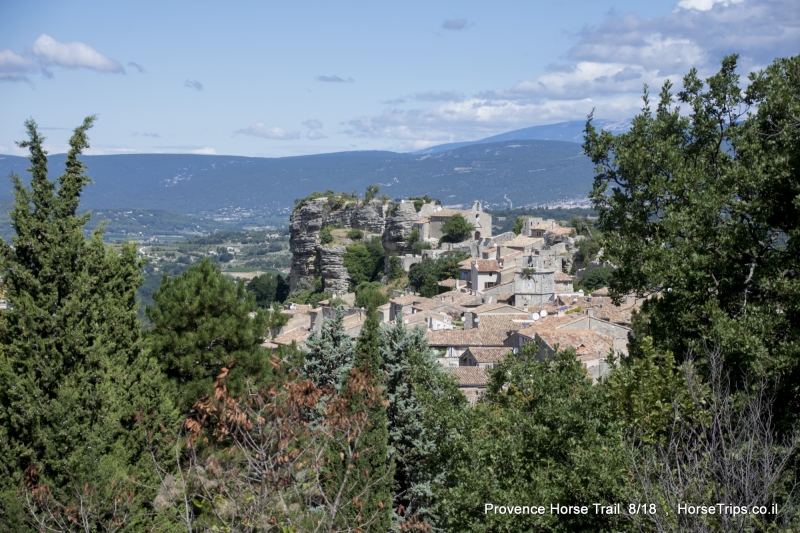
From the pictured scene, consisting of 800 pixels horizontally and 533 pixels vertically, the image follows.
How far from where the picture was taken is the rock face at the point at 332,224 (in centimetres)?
6397

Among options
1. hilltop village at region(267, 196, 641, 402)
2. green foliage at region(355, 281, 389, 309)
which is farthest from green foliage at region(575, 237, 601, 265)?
green foliage at region(355, 281, 389, 309)

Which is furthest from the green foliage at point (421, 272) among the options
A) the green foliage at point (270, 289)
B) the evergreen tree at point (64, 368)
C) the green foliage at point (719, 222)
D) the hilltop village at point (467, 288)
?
the evergreen tree at point (64, 368)

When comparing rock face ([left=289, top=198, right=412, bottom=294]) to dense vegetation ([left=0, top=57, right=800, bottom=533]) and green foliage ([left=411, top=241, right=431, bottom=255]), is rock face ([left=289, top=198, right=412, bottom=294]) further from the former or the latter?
dense vegetation ([left=0, top=57, right=800, bottom=533])

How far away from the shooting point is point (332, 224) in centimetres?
7081

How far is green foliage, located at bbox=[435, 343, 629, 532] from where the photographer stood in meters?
8.35

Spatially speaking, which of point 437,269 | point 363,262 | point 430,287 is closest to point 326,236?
point 363,262

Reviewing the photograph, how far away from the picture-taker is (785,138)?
9344mm

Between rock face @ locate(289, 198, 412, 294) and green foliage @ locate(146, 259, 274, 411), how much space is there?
49487mm

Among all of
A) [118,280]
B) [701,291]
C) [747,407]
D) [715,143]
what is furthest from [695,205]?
[118,280]

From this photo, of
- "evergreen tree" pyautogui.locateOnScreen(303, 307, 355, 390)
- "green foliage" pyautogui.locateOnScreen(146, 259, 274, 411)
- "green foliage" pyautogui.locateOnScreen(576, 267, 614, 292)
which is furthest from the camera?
"green foliage" pyautogui.locateOnScreen(576, 267, 614, 292)

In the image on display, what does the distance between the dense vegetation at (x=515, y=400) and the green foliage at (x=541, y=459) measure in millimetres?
25

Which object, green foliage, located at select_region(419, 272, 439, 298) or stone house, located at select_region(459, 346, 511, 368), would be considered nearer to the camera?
stone house, located at select_region(459, 346, 511, 368)

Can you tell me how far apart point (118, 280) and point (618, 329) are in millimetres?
23594

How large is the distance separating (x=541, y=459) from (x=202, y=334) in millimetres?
6130
